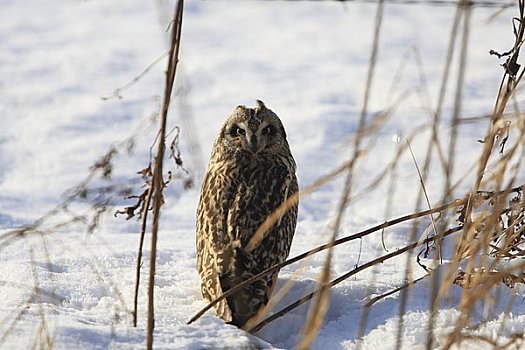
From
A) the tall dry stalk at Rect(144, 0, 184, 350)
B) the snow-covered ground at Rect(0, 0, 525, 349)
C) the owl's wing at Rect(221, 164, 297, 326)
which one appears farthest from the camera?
the owl's wing at Rect(221, 164, 297, 326)

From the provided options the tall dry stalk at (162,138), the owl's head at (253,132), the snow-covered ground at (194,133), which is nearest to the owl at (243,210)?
the owl's head at (253,132)

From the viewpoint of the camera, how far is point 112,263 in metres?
4.15

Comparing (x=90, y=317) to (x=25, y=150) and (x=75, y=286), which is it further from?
(x=25, y=150)

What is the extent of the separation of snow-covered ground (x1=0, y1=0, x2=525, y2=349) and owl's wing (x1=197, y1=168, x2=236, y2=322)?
107 millimetres

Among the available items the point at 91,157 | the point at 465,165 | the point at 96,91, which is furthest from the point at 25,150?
the point at 465,165

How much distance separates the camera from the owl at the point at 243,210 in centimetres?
370

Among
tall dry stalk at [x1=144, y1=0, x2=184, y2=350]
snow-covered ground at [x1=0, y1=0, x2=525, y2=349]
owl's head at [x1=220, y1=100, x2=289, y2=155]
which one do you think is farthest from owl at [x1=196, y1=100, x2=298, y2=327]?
tall dry stalk at [x1=144, y1=0, x2=184, y2=350]

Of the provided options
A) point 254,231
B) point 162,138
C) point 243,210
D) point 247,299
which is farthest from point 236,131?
point 162,138

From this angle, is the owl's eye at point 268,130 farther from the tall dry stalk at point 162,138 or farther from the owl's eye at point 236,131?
the tall dry stalk at point 162,138

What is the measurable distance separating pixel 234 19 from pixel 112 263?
24.2 feet

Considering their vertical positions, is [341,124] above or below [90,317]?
above

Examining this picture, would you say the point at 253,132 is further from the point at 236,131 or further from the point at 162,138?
the point at 162,138

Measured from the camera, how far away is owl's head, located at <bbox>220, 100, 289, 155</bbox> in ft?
13.9

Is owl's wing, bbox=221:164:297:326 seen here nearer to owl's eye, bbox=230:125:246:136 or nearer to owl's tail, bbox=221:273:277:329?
owl's tail, bbox=221:273:277:329
